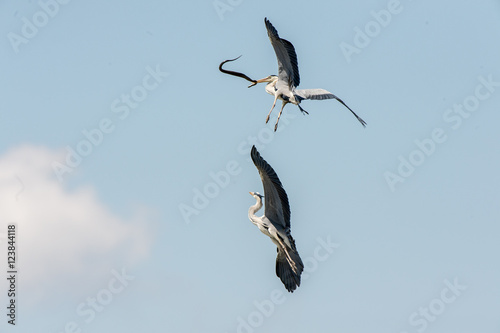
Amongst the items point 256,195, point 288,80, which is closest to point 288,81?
point 288,80

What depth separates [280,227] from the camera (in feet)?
95.5

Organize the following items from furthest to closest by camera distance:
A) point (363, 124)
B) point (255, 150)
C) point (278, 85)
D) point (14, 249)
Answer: point (14, 249)
point (278, 85)
point (363, 124)
point (255, 150)

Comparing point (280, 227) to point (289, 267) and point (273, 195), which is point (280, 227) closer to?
point (273, 195)

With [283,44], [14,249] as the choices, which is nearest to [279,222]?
[283,44]

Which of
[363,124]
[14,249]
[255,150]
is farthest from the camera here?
[14,249]

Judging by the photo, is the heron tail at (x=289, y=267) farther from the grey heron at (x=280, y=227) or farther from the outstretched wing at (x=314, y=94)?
the outstretched wing at (x=314, y=94)

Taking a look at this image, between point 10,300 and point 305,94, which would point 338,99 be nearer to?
point 305,94

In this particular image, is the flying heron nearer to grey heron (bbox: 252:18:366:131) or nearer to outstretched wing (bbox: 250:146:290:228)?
grey heron (bbox: 252:18:366:131)

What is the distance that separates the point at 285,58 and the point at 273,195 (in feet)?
14.1

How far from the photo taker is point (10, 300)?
108 feet

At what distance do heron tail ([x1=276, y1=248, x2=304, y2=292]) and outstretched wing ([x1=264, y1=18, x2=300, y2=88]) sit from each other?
4901 mm

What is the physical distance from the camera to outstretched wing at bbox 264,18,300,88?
29.2 m

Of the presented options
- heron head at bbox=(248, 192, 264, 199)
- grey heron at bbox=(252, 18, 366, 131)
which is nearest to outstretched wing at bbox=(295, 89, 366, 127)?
grey heron at bbox=(252, 18, 366, 131)

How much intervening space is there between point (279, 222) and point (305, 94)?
12.7 ft
